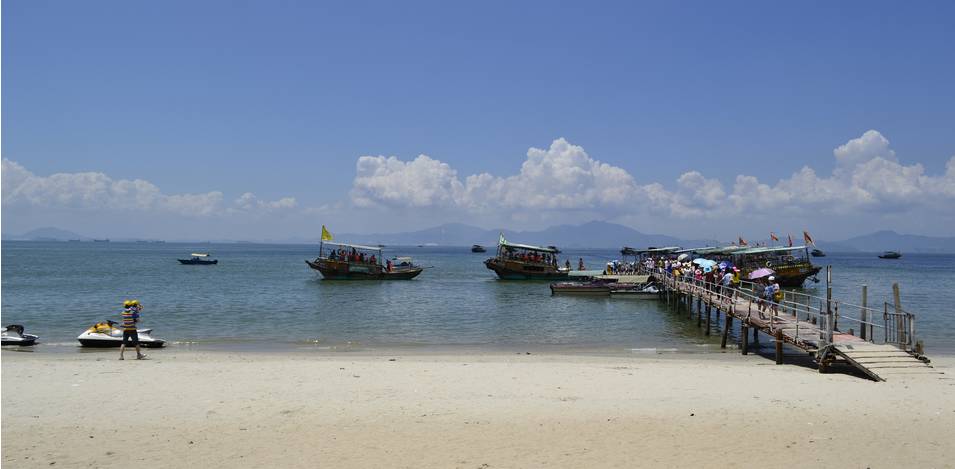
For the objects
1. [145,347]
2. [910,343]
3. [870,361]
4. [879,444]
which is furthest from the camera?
[145,347]

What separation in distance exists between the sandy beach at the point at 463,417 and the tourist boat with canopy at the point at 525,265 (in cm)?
4206

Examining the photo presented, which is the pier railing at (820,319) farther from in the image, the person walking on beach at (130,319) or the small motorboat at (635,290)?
the person walking on beach at (130,319)

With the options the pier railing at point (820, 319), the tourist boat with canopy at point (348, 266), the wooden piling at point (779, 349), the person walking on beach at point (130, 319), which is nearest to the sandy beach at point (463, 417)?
the person walking on beach at point (130, 319)

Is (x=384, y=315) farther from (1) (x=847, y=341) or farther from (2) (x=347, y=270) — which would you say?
(2) (x=347, y=270)

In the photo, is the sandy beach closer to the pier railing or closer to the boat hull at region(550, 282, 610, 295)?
the pier railing

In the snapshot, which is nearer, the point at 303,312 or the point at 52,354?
the point at 52,354

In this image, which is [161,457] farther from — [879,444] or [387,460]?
[879,444]

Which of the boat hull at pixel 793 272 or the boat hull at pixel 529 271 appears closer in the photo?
the boat hull at pixel 793 272

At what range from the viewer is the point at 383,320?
30984mm

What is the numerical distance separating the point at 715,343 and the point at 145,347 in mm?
19939

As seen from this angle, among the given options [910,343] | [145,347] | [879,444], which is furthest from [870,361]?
[145,347]

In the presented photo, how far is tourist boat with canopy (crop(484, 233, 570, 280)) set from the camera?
58375 millimetres

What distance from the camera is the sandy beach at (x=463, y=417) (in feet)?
29.5

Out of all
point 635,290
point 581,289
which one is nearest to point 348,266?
point 581,289
